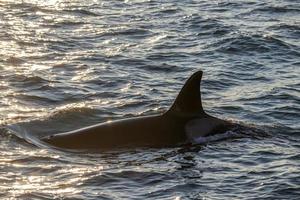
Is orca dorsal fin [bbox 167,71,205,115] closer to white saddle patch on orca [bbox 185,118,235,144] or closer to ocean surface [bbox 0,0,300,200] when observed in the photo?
white saddle patch on orca [bbox 185,118,235,144]

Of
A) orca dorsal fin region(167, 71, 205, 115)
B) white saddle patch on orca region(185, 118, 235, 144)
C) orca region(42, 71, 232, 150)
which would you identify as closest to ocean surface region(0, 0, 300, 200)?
white saddle patch on orca region(185, 118, 235, 144)

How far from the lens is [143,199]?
12.3 meters

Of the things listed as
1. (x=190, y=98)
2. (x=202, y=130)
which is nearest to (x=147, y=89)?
(x=202, y=130)

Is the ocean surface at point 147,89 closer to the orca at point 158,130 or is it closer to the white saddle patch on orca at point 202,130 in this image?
the white saddle patch on orca at point 202,130

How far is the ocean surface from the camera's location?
43.2 ft

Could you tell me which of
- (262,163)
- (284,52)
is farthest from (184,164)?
(284,52)

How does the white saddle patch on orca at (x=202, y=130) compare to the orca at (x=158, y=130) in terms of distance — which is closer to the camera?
the orca at (x=158, y=130)

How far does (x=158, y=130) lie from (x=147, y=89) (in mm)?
4515

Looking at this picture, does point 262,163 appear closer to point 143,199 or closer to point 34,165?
point 143,199

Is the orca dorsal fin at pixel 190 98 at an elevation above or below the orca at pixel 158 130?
above

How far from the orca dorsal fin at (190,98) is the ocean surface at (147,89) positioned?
72 cm

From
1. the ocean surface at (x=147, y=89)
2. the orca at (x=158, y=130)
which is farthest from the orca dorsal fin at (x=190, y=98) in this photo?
the ocean surface at (x=147, y=89)

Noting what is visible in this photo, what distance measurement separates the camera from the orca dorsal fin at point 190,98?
586 inches

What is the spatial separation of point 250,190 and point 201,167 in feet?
4.41
